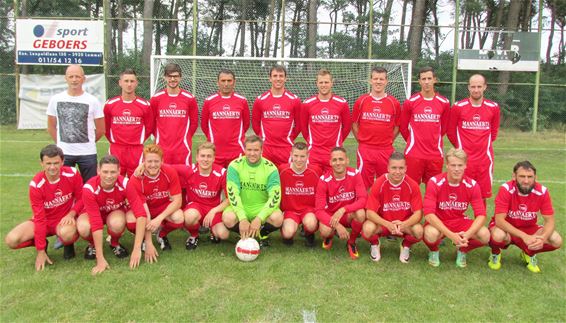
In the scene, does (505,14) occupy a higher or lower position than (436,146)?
higher

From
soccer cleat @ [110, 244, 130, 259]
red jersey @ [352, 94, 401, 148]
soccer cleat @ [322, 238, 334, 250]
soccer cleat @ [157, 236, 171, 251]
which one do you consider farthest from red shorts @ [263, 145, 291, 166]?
soccer cleat @ [110, 244, 130, 259]

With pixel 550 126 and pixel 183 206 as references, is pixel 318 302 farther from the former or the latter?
pixel 550 126

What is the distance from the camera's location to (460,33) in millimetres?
14148

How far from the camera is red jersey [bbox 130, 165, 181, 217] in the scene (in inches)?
158

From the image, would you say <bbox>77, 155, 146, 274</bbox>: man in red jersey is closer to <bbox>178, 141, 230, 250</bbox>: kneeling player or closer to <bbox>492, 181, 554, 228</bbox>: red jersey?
<bbox>178, 141, 230, 250</bbox>: kneeling player

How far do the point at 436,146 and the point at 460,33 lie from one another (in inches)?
438

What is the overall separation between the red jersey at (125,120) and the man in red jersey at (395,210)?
94.8 inches

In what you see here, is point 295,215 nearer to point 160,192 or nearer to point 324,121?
point 324,121

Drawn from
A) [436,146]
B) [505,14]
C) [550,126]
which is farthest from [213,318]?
[505,14]

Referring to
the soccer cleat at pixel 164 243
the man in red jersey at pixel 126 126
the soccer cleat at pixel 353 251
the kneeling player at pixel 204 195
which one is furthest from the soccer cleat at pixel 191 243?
the soccer cleat at pixel 353 251

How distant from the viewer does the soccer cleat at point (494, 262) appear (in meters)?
3.66

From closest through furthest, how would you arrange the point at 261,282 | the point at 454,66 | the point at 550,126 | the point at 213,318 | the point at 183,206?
the point at 213,318 → the point at 261,282 → the point at 183,206 → the point at 454,66 → the point at 550,126

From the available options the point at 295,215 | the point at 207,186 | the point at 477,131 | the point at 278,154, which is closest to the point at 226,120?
the point at 278,154

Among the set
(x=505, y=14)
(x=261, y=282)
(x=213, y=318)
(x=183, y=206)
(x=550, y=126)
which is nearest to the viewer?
(x=213, y=318)
